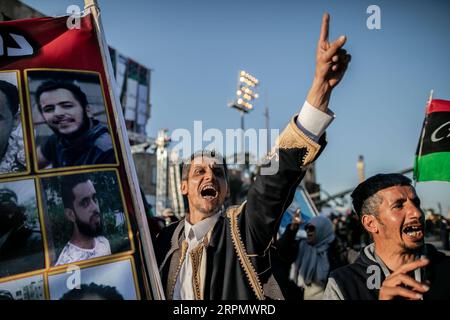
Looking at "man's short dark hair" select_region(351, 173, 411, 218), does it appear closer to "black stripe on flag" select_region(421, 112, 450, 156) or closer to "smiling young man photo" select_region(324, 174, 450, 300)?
"smiling young man photo" select_region(324, 174, 450, 300)

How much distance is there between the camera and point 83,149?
6.29ft

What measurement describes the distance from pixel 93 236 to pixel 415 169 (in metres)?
3.39

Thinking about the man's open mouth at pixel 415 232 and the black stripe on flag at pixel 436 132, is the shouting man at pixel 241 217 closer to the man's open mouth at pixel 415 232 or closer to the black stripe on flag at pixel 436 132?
the man's open mouth at pixel 415 232

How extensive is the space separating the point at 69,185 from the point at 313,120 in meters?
1.17

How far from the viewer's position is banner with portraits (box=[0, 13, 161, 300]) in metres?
1.76

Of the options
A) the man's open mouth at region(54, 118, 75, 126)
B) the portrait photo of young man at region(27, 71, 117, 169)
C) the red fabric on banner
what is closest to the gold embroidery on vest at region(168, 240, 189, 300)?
the portrait photo of young man at region(27, 71, 117, 169)

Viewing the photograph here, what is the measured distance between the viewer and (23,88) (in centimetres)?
196

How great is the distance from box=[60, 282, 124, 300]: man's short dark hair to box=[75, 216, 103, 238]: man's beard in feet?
0.73

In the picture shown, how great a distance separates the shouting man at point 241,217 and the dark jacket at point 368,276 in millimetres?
336
